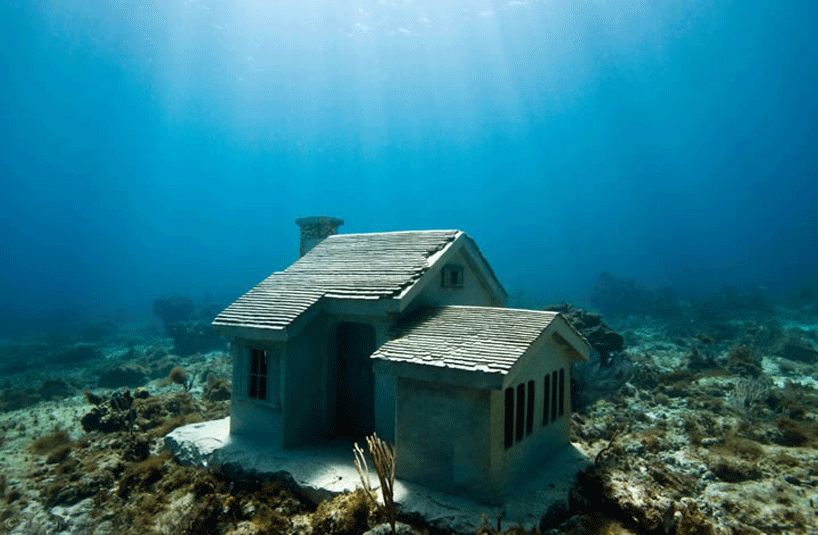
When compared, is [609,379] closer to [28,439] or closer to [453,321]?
[453,321]

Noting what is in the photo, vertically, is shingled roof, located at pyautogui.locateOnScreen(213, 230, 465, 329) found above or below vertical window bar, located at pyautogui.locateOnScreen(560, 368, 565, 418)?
above

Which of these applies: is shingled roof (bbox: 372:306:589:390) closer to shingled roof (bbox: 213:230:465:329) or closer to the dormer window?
shingled roof (bbox: 213:230:465:329)

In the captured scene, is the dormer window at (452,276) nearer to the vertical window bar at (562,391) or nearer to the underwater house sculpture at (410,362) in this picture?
the underwater house sculpture at (410,362)

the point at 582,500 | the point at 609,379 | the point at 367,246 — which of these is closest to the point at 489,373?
the point at 582,500

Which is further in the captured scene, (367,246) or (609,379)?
(609,379)

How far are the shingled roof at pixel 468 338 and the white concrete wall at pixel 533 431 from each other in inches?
15.7

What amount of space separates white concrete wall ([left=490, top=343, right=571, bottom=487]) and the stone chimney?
1102cm

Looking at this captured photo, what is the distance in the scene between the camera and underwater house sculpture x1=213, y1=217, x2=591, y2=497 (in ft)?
25.8

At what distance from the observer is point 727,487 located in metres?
10.1

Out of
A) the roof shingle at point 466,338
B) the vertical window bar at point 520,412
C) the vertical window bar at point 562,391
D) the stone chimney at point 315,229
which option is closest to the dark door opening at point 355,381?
the roof shingle at point 466,338

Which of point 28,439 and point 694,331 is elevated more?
point 694,331

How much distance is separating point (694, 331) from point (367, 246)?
2900 centimetres

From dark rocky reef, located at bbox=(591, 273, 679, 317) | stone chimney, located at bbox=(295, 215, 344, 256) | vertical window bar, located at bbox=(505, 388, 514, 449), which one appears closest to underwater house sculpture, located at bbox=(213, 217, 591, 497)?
vertical window bar, located at bbox=(505, 388, 514, 449)

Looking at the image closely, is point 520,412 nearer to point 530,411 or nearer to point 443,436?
point 530,411
